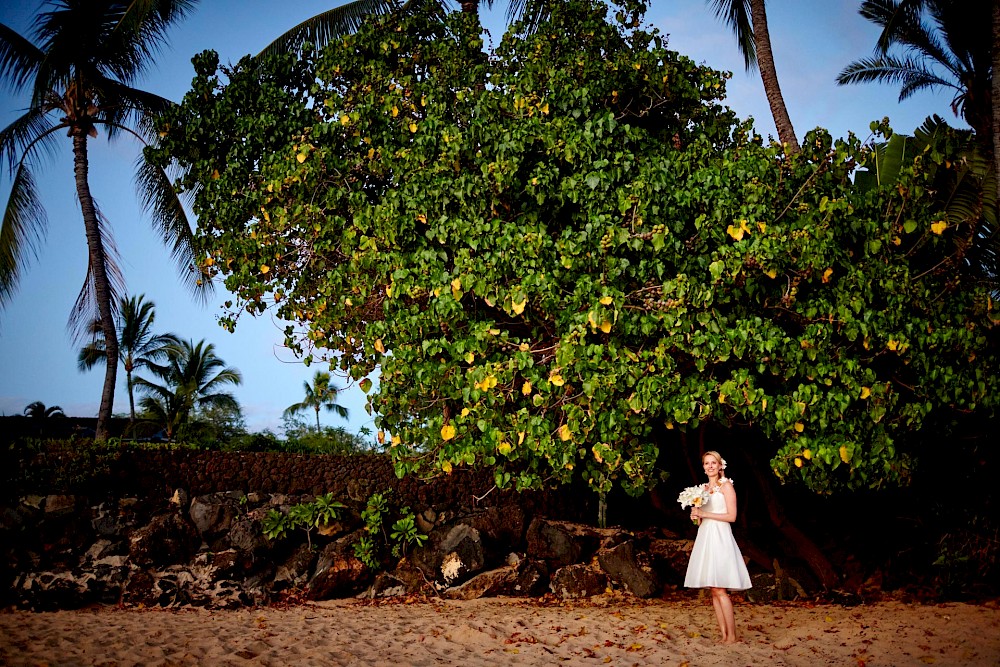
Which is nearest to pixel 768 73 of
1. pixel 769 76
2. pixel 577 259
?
pixel 769 76

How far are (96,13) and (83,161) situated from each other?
282 cm

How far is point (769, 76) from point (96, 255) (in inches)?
495

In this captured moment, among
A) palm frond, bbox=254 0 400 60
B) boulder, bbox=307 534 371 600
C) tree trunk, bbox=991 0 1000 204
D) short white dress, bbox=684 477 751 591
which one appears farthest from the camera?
palm frond, bbox=254 0 400 60

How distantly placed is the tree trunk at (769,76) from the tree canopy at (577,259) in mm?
2600

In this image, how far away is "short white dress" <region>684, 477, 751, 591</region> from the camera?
21.5 ft

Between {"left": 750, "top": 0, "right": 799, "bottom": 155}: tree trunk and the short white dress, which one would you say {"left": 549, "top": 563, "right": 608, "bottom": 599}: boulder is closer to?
the short white dress

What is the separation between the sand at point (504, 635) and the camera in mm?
6719

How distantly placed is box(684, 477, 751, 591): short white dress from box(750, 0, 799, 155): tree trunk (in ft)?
21.0

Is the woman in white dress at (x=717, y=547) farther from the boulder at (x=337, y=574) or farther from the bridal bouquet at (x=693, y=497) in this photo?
the boulder at (x=337, y=574)

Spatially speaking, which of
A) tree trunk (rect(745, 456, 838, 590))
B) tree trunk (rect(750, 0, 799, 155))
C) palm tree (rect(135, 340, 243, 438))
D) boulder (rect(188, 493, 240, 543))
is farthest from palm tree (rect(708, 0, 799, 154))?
palm tree (rect(135, 340, 243, 438))

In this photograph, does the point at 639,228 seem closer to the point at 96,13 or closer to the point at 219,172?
the point at 219,172

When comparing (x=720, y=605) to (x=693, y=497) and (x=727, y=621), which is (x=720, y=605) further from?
(x=693, y=497)

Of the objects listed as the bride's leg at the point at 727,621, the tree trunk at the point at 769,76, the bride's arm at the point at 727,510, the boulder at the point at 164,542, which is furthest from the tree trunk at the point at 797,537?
the boulder at the point at 164,542

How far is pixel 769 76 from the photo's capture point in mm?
11633
